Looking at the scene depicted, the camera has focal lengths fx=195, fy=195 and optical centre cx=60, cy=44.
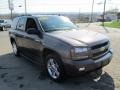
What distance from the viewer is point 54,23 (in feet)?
20.3

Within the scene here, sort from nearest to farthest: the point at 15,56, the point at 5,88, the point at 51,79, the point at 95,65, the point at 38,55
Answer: the point at 95,65 < the point at 5,88 < the point at 51,79 < the point at 38,55 < the point at 15,56

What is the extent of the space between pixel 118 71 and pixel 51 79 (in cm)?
210

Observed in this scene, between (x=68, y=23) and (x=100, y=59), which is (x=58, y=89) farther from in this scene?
(x=68, y=23)

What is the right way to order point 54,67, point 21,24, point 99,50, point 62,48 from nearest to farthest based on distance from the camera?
point 62,48, point 99,50, point 54,67, point 21,24

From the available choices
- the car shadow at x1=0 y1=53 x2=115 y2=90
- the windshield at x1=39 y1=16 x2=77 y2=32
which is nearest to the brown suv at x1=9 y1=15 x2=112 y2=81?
the windshield at x1=39 y1=16 x2=77 y2=32

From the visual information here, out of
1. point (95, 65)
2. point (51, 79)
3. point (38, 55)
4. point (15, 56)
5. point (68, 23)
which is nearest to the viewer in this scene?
point (95, 65)

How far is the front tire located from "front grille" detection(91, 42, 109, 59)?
2.81 ft

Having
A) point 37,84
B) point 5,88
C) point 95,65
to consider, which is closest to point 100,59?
point 95,65

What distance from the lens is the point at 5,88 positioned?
5.04 metres

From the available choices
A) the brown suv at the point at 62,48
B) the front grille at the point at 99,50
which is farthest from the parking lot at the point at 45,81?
the front grille at the point at 99,50

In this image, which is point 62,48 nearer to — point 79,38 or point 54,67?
point 79,38

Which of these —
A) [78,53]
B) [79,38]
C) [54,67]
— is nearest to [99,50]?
[79,38]

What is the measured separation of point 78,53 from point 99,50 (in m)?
0.70

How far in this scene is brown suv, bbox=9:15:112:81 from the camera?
4605 millimetres
